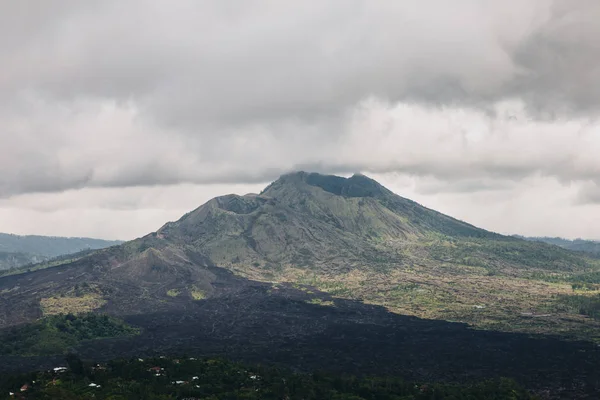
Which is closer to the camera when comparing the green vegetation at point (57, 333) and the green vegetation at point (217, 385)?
the green vegetation at point (217, 385)

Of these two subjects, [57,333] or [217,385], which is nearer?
[217,385]

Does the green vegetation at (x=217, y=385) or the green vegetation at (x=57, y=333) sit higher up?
the green vegetation at (x=217, y=385)

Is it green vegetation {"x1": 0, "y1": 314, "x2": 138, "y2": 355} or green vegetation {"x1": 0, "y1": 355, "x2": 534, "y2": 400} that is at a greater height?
green vegetation {"x1": 0, "y1": 355, "x2": 534, "y2": 400}

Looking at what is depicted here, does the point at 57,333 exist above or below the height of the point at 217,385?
below
